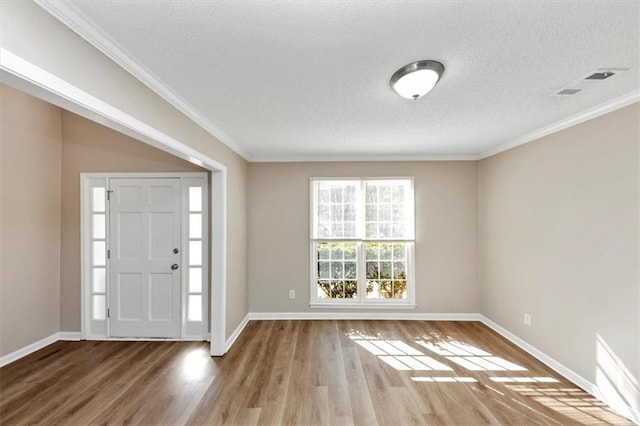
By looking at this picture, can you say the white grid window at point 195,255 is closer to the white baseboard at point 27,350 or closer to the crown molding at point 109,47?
the crown molding at point 109,47

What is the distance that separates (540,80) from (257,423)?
319cm

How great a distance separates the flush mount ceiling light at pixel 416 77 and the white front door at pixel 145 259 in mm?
2959

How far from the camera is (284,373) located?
2844 millimetres

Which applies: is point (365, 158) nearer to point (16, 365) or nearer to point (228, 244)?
point (228, 244)

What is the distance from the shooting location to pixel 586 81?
200 cm

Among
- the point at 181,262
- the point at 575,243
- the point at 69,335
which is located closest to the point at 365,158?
the point at 575,243

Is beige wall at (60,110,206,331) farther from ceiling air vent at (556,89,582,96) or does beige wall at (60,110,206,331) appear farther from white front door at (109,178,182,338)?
ceiling air vent at (556,89,582,96)

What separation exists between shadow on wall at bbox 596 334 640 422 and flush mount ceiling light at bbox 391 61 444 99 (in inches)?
103

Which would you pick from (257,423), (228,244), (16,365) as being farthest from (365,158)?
(16,365)

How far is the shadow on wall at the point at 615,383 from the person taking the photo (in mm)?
→ 2188

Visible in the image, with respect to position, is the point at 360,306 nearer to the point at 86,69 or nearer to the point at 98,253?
the point at 98,253

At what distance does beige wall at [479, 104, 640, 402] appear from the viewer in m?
2.26

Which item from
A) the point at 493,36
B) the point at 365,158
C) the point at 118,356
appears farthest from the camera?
the point at 365,158

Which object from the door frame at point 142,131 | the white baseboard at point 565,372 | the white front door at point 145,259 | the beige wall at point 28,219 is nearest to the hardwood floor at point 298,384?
the white baseboard at point 565,372
